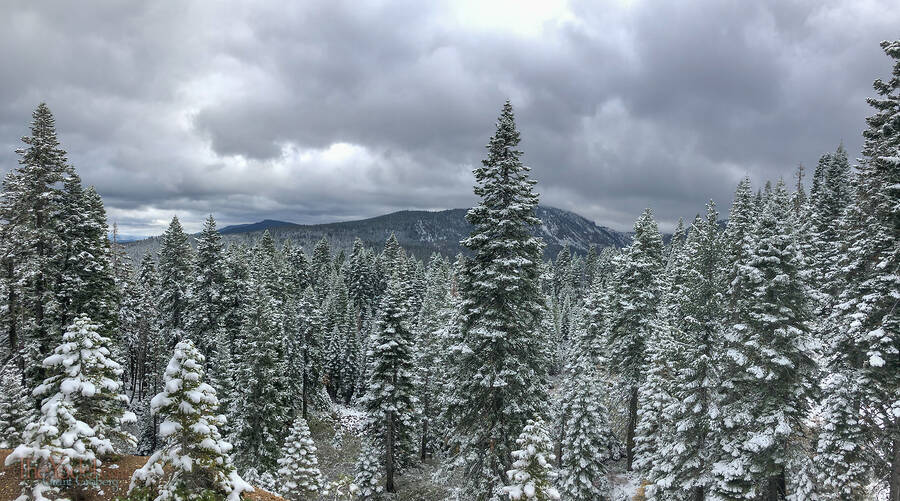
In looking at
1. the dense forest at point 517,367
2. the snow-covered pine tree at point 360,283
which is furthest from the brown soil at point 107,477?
the snow-covered pine tree at point 360,283

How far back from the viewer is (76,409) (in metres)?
10.7

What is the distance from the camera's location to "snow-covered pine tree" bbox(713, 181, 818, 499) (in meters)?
16.0

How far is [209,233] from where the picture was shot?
33406 millimetres

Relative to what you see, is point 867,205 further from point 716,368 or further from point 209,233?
point 209,233

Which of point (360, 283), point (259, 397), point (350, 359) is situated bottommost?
point (350, 359)

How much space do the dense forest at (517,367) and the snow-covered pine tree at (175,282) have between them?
3.39m

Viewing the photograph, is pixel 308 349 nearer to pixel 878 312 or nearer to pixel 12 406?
pixel 12 406

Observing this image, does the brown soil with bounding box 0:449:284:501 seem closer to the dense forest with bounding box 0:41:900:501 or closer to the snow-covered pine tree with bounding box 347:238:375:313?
the dense forest with bounding box 0:41:900:501

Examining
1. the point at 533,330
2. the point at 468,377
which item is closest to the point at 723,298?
the point at 533,330

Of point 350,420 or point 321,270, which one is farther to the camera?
point 321,270

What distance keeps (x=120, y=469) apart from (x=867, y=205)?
99.0 feet

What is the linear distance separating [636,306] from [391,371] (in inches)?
650

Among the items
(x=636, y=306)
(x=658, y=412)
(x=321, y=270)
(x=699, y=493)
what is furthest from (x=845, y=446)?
(x=321, y=270)

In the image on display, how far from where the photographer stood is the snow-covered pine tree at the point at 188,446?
8.22 m
